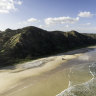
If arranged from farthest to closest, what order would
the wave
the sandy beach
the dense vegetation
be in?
the dense vegetation → the sandy beach → the wave

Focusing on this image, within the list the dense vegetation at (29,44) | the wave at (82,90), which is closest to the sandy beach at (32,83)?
the wave at (82,90)

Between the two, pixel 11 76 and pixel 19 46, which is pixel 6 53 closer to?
pixel 19 46

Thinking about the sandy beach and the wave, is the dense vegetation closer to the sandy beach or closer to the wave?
the sandy beach

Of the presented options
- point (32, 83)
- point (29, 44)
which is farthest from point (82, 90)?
point (29, 44)

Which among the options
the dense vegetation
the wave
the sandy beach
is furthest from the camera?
the dense vegetation

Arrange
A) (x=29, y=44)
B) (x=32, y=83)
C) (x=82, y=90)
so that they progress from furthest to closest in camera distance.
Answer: (x=29, y=44) → (x=32, y=83) → (x=82, y=90)

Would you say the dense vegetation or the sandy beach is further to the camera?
the dense vegetation

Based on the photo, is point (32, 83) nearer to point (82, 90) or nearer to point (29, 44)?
point (82, 90)

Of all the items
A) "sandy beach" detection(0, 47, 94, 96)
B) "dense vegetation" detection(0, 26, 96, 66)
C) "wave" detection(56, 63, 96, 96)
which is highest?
"dense vegetation" detection(0, 26, 96, 66)

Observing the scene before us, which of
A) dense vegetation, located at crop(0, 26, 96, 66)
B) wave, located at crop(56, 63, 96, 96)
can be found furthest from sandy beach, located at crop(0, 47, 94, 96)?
dense vegetation, located at crop(0, 26, 96, 66)

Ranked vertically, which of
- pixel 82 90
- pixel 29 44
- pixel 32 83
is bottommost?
pixel 82 90

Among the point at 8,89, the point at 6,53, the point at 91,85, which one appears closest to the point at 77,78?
the point at 91,85
